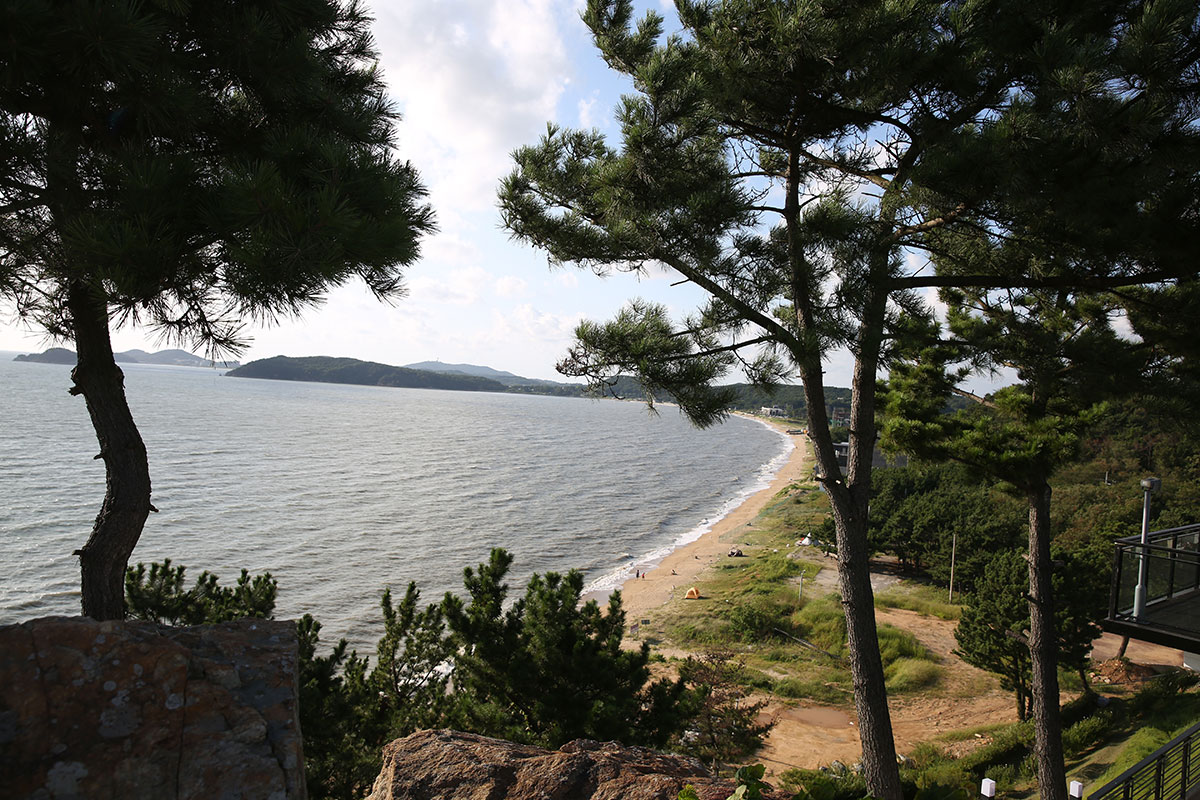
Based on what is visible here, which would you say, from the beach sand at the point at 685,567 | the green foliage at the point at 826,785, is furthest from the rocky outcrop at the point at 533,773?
the beach sand at the point at 685,567

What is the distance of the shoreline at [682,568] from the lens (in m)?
26.8

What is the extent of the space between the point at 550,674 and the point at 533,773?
4784 mm

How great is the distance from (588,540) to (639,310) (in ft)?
98.8

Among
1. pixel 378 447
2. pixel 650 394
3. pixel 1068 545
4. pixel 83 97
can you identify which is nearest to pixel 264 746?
pixel 83 97

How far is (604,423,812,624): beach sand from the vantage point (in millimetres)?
27078

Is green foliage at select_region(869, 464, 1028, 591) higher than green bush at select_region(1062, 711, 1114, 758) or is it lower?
higher

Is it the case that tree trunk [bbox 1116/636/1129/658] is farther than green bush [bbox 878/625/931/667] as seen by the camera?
No

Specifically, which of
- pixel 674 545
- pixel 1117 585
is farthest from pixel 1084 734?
pixel 674 545

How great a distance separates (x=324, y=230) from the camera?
9.30 feet

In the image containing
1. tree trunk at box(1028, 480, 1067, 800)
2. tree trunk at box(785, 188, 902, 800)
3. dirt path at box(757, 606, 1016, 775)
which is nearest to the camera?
tree trunk at box(785, 188, 902, 800)

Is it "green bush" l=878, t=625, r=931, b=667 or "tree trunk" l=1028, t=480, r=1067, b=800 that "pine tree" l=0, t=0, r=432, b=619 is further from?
"green bush" l=878, t=625, r=931, b=667

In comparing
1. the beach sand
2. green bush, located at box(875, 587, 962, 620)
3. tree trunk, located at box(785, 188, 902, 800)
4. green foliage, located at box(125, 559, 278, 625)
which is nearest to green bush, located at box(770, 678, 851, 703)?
the beach sand

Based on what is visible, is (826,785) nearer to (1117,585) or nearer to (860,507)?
(860,507)

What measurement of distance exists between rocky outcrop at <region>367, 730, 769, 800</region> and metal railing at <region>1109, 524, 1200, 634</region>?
6.80m
